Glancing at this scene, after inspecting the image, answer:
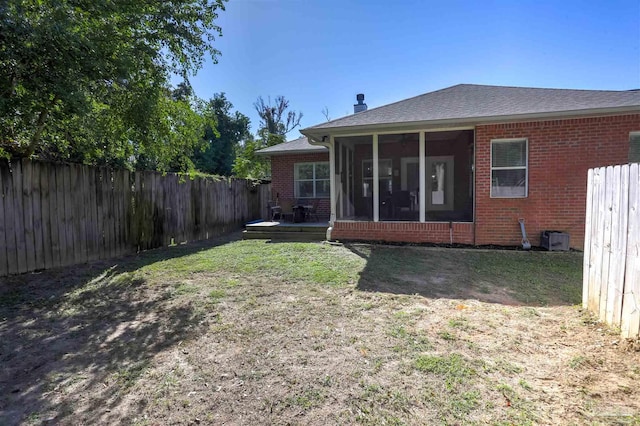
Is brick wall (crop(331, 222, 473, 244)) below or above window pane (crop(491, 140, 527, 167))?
below

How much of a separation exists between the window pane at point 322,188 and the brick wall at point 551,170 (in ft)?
19.4

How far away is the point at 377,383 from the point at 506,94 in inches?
367

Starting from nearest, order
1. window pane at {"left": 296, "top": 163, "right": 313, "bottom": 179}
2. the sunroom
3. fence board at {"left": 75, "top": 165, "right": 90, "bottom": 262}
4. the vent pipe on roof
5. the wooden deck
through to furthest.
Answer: fence board at {"left": 75, "top": 165, "right": 90, "bottom": 262}, the wooden deck, the sunroom, window pane at {"left": 296, "top": 163, "right": 313, "bottom": 179}, the vent pipe on roof

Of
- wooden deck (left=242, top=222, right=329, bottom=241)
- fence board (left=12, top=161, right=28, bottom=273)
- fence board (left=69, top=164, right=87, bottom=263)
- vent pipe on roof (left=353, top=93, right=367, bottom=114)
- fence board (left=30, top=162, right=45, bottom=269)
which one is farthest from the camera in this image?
vent pipe on roof (left=353, top=93, right=367, bottom=114)

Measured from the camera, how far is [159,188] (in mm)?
8984

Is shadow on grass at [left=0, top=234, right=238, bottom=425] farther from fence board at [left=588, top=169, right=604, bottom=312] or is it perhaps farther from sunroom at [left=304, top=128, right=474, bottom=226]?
sunroom at [left=304, top=128, right=474, bottom=226]

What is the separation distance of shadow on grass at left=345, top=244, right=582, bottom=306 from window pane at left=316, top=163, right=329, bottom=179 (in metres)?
5.23

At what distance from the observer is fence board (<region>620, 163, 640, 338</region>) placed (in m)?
3.04

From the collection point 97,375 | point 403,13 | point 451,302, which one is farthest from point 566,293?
point 403,13

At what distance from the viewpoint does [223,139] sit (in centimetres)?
2598

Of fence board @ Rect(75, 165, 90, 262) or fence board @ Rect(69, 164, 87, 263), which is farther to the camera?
fence board @ Rect(75, 165, 90, 262)

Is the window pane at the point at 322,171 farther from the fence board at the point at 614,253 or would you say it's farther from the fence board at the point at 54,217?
the fence board at the point at 614,253

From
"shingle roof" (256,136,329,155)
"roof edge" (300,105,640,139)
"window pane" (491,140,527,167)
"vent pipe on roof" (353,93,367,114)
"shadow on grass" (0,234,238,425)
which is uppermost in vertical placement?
"vent pipe on roof" (353,93,367,114)

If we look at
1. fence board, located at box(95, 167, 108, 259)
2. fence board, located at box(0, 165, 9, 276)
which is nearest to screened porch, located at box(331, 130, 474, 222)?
fence board, located at box(95, 167, 108, 259)
